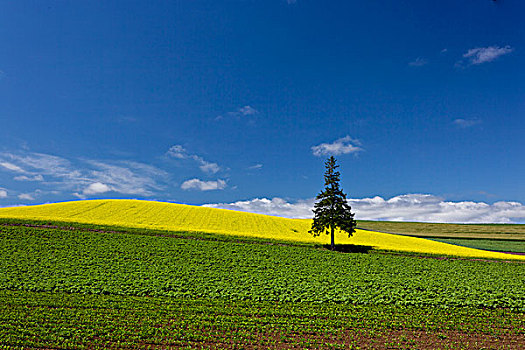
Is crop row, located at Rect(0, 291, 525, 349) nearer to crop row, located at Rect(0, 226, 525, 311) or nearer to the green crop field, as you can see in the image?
the green crop field

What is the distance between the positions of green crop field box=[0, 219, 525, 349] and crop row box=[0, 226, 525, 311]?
4.5 inches

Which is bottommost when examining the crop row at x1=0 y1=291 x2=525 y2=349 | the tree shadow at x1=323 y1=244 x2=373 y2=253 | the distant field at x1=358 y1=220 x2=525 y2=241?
the crop row at x1=0 y1=291 x2=525 y2=349

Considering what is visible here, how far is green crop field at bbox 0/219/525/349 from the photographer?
598 inches

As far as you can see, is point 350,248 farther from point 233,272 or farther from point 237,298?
point 237,298

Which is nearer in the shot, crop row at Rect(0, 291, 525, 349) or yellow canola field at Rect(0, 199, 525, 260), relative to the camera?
crop row at Rect(0, 291, 525, 349)

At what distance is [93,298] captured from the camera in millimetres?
20344

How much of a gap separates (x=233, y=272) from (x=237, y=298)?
679 centimetres

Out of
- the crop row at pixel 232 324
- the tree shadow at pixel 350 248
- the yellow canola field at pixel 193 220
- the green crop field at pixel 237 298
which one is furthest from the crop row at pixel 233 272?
the yellow canola field at pixel 193 220

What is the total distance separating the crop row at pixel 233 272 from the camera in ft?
74.3

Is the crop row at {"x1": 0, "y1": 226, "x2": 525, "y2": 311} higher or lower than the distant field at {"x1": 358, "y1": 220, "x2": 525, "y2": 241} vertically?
lower

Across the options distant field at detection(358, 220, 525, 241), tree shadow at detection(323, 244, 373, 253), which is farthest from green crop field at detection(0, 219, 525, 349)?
distant field at detection(358, 220, 525, 241)

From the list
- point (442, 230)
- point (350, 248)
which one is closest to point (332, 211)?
point (350, 248)

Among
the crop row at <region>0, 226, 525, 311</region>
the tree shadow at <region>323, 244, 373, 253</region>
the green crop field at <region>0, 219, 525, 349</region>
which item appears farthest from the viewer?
the tree shadow at <region>323, 244, 373, 253</region>

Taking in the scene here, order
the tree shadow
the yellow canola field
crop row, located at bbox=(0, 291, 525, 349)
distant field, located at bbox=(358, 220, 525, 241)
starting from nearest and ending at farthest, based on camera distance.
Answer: crop row, located at bbox=(0, 291, 525, 349), the tree shadow, the yellow canola field, distant field, located at bbox=(358, 220, 525, 241)
